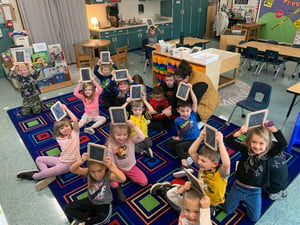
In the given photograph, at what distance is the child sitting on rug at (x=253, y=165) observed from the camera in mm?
1880

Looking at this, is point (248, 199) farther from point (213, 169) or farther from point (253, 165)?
point (213, 169)

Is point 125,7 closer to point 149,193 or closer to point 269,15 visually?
point 269,15

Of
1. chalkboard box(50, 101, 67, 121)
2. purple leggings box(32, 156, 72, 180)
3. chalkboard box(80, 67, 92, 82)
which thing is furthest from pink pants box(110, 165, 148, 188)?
chalkboard box(80, 67, 92, 82)

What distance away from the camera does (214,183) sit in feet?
6.36

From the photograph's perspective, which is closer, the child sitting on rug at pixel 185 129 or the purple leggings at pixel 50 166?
the purple leggings at pixel 50 166

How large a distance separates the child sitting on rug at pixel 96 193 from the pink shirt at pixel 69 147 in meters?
0.60

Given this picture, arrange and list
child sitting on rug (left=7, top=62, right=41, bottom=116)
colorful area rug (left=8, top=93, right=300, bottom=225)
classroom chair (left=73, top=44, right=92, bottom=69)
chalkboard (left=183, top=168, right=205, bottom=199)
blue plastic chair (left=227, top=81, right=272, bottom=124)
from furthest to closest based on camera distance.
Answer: classroom chair (left=73, top=44, right=92, bottom=69) → child sitting on rug (left=7, top=62, right=41, bottom=116) → blue plastic chair (left=227, top=81, right=272, bottom=124) → colorful area rug (left=8, top=93, right=300, bottom=225) → chalkboard (left=183, top=168, right=205, bottom=199)

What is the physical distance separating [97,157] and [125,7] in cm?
695

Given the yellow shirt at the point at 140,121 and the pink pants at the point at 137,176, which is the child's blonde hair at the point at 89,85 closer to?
the yellow shirt at the point at 140,121

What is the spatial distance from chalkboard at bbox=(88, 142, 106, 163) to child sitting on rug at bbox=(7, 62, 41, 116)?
2.77 m

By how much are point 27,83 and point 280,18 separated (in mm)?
7810

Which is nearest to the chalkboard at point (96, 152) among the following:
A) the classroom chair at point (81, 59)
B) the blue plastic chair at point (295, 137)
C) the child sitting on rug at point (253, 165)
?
the child sitting on rug at point (253, 165)

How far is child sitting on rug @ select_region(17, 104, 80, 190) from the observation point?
254 cm

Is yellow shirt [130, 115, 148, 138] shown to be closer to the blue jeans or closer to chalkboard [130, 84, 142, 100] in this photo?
chalkboard [130, 84, 142, 100]
